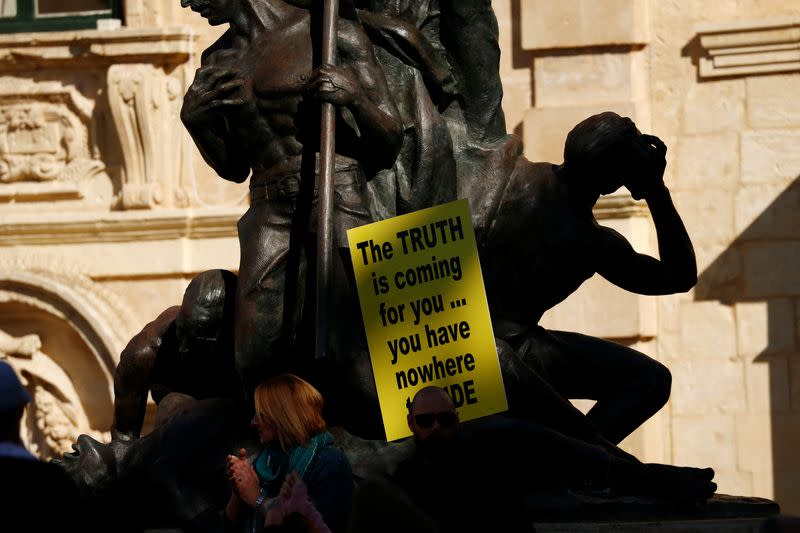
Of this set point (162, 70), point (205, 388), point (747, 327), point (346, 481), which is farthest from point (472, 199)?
point (162, 70)

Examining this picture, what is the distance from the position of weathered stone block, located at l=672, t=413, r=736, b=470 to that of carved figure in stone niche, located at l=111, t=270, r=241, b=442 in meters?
5.01

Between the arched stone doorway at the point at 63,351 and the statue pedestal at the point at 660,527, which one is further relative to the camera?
the arched stone doorway at the point at 63,351

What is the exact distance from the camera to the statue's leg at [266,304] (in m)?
7.05

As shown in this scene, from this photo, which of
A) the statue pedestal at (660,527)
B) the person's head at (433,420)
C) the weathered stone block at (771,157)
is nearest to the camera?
the person's head at (433,420)

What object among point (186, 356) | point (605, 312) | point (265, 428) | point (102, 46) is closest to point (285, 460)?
point (265, 428)

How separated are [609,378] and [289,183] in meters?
1.18

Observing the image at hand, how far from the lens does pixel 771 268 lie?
40.4 feet

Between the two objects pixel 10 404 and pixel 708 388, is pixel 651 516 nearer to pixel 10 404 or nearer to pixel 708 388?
pixel 10 404

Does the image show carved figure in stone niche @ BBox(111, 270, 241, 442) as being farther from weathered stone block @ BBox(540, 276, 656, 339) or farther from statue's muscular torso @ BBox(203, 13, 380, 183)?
weathered stone block @ BBox(540, 276, 656, 339)

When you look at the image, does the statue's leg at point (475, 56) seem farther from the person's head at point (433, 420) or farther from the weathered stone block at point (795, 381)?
the weathered stone block at point (795, 381)

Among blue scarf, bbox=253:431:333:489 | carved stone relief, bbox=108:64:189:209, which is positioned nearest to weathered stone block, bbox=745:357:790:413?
carved stone relief, bbox=108:64:189:209

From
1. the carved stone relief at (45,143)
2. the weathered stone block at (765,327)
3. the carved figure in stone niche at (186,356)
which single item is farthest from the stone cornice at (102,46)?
the carved figure in stone niche at (186,356)

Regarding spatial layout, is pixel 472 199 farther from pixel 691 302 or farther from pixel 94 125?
pixel 94 125

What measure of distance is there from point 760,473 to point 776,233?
1236 millimetres
